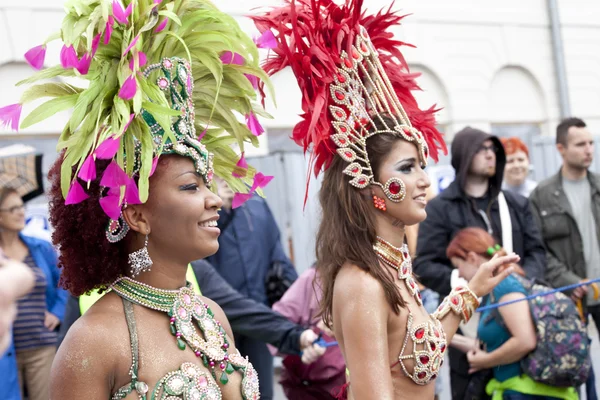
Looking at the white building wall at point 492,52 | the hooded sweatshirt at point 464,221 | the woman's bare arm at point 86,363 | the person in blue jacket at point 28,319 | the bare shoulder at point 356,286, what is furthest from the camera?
the white building wall at point 492,52

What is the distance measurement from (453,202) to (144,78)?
3324 mm

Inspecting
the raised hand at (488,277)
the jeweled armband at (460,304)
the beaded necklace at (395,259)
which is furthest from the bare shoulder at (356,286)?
the raised hand at (488,277)

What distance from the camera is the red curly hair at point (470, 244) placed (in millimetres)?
4883

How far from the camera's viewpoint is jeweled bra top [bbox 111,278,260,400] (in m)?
2.41

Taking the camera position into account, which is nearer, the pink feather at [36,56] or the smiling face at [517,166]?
the pink feather at [36,56]

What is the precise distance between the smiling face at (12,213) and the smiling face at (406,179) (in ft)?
11.2

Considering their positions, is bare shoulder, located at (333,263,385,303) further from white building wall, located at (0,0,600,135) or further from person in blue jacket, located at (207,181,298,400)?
white building wall, located at (0,0,600,135)

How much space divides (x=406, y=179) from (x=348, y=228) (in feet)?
0.91

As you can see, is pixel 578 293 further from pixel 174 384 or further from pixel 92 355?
pixel 92 355

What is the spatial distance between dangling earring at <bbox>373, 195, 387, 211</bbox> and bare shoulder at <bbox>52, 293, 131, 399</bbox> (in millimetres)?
1159

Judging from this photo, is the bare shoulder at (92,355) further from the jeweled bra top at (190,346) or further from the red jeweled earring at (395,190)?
the red jeweled earring at (395,190)

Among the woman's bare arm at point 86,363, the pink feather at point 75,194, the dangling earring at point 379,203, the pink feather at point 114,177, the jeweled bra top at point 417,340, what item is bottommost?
the jeweled bra top at point 417,340

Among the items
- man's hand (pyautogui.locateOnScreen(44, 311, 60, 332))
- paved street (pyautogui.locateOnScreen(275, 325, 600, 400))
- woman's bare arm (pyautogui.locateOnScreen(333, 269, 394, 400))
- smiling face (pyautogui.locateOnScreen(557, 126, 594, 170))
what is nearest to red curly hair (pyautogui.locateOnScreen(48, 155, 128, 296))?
woman's bare arm (pyautogui.locateOnScreen(333, 269, 394, 400))

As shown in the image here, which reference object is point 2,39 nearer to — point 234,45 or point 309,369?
point 309,369
